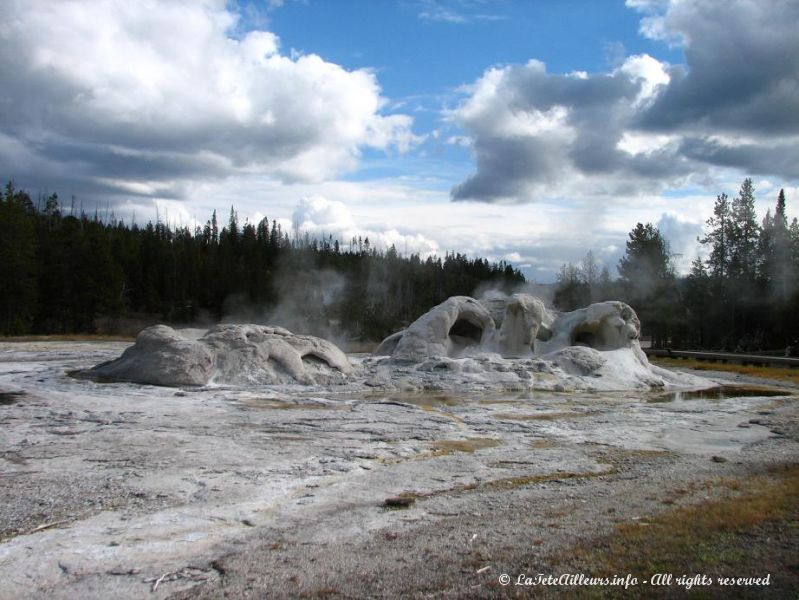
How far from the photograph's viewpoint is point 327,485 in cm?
734

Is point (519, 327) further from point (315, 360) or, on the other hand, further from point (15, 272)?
point (15, 272)

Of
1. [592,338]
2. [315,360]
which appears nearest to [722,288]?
[592,338]

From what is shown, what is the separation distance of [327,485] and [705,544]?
3877 mm

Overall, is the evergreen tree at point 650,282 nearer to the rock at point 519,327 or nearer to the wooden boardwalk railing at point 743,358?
the wooden boardwalk railing at point 743,358

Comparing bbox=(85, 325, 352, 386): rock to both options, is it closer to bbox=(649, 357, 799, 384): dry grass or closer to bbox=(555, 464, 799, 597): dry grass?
bbox=(555, 464, 799, 597): dry grass

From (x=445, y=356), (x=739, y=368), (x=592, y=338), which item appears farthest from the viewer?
(x=739, y=368)

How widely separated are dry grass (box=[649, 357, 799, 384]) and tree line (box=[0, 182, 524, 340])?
1155cm

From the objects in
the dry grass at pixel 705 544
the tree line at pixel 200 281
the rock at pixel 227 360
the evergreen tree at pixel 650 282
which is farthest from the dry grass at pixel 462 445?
the evergreen tree at pixel 650 282

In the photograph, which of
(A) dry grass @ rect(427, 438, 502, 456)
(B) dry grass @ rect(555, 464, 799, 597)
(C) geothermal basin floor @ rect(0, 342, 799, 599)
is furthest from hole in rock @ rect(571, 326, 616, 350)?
(B) dry grass @ rect(555, 464, 799, 597)

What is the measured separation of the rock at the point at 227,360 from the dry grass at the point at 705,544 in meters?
11.7

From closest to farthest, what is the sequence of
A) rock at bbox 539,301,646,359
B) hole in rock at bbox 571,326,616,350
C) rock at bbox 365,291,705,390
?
1. rock at bbox 365,291,705,390
2. rock at bbox 539,301,646,359
3. hole in rock at bbox 571,326,616,350

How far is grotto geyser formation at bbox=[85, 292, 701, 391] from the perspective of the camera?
1592 cm

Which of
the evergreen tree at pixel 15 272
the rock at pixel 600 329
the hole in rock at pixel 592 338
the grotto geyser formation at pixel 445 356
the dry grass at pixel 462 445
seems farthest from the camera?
the evergreen tree at pixel 15 272

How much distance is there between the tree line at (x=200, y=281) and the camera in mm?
40031
